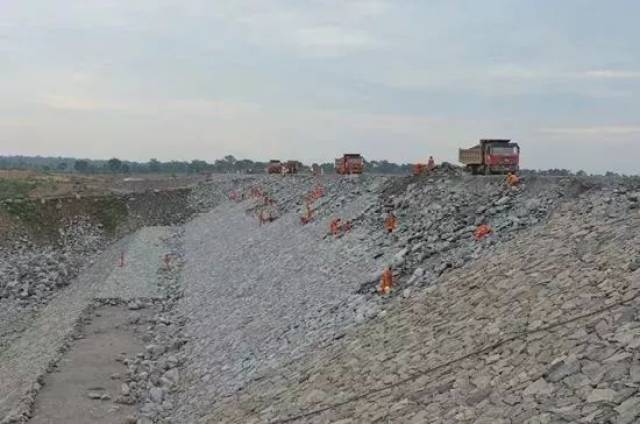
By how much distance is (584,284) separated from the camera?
10953mm

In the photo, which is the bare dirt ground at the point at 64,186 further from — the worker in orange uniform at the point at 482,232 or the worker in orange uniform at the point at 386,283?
the worker in orange uniform at the point at 482,232

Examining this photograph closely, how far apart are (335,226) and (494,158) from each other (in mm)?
7064

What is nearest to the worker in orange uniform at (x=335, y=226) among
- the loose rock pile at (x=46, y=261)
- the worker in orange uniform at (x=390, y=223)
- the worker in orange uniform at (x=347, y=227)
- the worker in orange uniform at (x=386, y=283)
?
the worker in orange uniform at (x=347, y=227)

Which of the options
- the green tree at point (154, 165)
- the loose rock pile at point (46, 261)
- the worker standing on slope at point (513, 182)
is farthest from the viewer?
the green tree at point (154, 165)

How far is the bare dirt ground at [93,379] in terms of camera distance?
1482 cm

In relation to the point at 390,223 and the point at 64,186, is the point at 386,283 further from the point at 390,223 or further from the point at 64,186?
the point at 64,186

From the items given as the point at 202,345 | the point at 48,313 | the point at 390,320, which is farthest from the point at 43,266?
the point at 390,320

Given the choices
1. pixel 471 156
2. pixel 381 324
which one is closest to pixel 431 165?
pixel 471 156

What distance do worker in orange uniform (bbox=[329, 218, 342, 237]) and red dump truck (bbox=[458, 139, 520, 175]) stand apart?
619cm

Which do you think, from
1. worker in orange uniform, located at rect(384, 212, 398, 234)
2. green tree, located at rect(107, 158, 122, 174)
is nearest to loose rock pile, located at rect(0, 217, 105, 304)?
worker in orange uniform, located at rect(384, 212, 398, 234)

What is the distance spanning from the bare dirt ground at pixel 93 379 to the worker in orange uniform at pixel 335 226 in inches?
288

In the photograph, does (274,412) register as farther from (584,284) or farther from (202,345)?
(202,345)

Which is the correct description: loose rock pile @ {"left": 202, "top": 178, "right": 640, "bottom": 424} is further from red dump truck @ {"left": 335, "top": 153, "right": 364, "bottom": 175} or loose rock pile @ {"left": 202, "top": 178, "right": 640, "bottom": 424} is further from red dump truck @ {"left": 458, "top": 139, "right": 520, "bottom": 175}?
red dump truck @ {"left": 335, "top": 153, "right": 364, "bottom": 175}

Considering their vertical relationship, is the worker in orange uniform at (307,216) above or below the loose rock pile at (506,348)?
above
